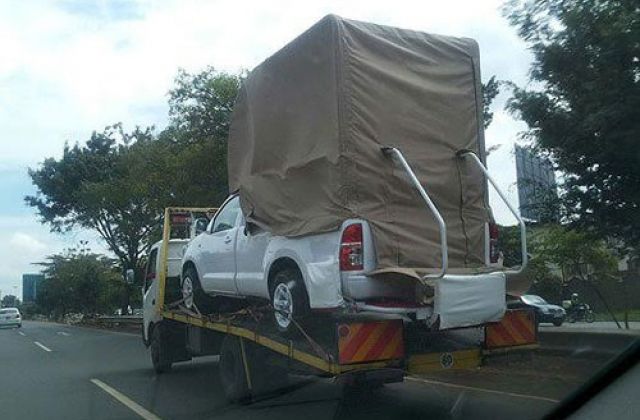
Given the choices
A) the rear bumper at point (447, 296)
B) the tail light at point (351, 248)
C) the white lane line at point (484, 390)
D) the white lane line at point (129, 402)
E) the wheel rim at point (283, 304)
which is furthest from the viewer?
the white lane line at point (129, 402)

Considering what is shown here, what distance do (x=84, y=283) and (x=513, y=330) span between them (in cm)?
4798

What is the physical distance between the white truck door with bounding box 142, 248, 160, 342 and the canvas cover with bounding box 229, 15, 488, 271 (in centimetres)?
474

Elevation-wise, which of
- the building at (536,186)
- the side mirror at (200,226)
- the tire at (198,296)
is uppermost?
the building at (536,186)

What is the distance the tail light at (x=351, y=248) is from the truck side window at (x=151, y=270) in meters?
6.72

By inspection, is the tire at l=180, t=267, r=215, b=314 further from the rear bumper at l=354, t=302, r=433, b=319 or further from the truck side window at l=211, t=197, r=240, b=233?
the rear bumper at l=354, t=302, r=433, b=319

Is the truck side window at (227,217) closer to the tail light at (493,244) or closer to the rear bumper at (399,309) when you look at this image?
the rear bumper at (399,309)

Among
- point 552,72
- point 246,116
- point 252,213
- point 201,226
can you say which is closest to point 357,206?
point 252,213

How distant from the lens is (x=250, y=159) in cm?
873

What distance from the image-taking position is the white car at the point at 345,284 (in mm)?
6641

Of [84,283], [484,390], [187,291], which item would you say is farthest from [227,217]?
[84,283]

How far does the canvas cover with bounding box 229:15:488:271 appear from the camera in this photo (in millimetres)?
7141

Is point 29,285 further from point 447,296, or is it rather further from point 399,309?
point 447,296

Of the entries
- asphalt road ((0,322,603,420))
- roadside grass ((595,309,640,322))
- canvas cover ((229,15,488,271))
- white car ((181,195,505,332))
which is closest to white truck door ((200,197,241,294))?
white car ((181,195,505,332))

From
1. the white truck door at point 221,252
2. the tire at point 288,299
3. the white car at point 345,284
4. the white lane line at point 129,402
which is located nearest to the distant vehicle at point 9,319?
the white lane line at point 129,402
